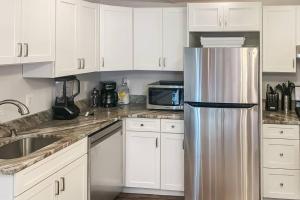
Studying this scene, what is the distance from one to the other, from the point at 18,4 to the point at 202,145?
216cm

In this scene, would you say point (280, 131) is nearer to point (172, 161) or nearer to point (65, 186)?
point (172, 161)

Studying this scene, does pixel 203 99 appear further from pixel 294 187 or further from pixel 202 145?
pixel 294 187

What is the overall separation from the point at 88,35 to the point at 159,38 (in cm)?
86

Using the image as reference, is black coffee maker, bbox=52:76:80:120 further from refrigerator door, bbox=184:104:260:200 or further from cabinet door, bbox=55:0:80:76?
refrigerator door, bbox=184:104:260:200

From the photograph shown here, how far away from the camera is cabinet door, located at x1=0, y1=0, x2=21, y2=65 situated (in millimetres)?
2592

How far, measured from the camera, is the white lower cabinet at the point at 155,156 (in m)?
4.15

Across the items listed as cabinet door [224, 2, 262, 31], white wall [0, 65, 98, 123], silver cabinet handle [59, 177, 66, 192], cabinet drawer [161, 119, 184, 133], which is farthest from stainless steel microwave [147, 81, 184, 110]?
silver cabinet handle [59, 177, 66, 192]

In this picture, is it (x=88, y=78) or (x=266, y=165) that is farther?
(x=88, y=78)

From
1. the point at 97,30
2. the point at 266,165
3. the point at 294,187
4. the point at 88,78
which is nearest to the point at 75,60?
the point at 97,30

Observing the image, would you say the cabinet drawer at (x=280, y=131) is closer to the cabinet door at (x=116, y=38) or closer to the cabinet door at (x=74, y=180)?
the cabinet door at (x=116, y=38)

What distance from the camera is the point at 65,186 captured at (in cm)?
291

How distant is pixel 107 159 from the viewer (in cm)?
A: 382

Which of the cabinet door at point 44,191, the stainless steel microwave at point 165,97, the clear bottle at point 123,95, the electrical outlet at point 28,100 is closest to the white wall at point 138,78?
the clear bottle at point 123,95

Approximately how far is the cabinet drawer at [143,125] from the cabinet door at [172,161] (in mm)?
122
